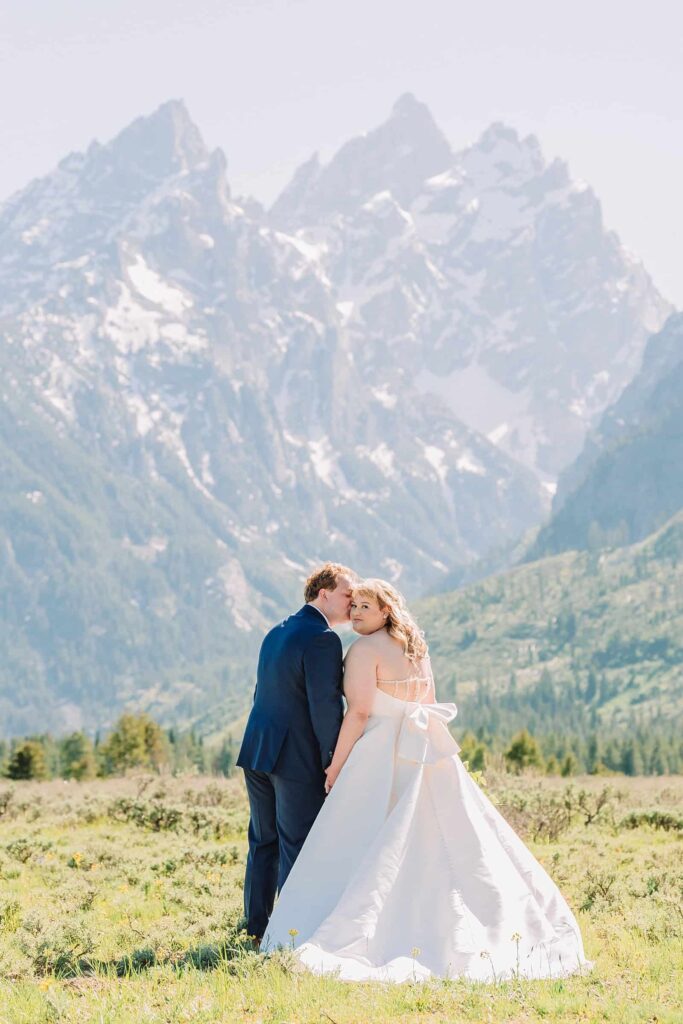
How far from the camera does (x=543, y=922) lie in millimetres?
11289

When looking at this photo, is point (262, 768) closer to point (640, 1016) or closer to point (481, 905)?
point (481, 905)

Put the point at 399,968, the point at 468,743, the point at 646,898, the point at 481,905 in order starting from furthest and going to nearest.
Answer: the point at 468,743
the point at 646,898
the point at 481,905
the point at 399,968

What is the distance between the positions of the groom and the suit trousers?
0.04ft

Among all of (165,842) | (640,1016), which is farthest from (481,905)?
(165,842)

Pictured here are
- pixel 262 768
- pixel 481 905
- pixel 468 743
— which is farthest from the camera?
pixel 468 743

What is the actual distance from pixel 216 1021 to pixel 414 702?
4444 millimetres

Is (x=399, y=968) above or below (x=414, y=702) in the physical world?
below

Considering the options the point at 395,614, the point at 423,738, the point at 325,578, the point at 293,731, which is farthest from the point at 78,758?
the point at 395,614

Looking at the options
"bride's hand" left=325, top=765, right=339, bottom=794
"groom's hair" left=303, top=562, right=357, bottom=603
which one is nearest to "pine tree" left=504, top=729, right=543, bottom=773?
"bride's hand" left=325, top=765, right=339, bottom=794

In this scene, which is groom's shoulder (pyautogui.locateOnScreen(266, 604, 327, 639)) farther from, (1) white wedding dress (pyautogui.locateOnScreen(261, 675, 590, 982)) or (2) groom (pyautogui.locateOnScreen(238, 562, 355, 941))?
(1) white wedding dress (pyautogui.locateOnScreen(261, 675, 590, 982))

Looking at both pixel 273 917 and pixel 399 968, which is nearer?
pixel 399 968

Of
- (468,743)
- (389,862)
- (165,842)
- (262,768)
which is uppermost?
(262,768)

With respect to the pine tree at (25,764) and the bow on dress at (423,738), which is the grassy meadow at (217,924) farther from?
the pine tree at (25,764)

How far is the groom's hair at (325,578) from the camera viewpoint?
12.4 m
